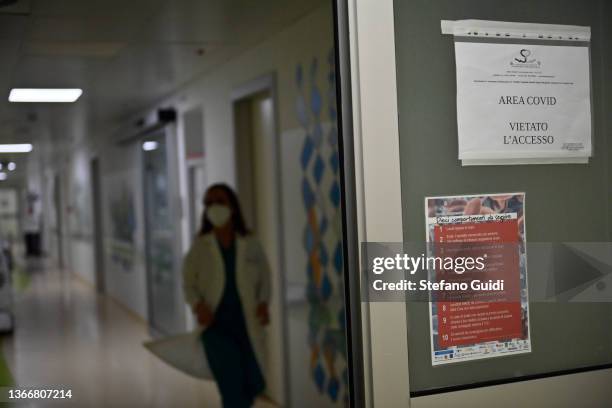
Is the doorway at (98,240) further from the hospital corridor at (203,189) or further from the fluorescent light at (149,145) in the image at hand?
the hospital corridor at (203,189)

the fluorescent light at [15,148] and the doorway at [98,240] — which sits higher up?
the fluorescent light at [15,148]

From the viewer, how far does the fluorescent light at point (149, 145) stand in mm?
6768

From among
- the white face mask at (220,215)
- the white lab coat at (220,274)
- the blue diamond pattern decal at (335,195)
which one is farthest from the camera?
the white face mask at (220,215)

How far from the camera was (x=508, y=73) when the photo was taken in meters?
1.49

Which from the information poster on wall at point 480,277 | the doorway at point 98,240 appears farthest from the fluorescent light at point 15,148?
the doorway at point 98,240

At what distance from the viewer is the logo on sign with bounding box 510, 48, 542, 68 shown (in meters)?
1.50

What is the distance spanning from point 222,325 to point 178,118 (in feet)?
8.66

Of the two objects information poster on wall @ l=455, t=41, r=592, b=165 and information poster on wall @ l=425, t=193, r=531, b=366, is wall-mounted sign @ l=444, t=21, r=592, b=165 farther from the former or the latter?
information poster on wall @ l=425, t=193, r=531, b=366

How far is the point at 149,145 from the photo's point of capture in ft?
22.7

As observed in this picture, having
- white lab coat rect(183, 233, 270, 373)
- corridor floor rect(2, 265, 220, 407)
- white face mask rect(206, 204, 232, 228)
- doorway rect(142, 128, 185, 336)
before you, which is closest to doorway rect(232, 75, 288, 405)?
white lab coat rect(183, 233, 270, 373)

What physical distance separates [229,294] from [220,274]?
134 mm

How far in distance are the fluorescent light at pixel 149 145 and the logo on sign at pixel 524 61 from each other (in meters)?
5.56

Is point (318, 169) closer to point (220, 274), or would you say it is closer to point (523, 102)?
point (220, 274)

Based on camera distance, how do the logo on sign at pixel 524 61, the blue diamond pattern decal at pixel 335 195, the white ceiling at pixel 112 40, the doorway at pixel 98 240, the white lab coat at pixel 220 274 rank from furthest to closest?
the doorway at pixel 98 240, the white lab coat at pixel 220 274, the blue diamond pattern decal at pixel 335 195, the white ceiling at pixel 112 40, the logo on sign at pixel 524 61
